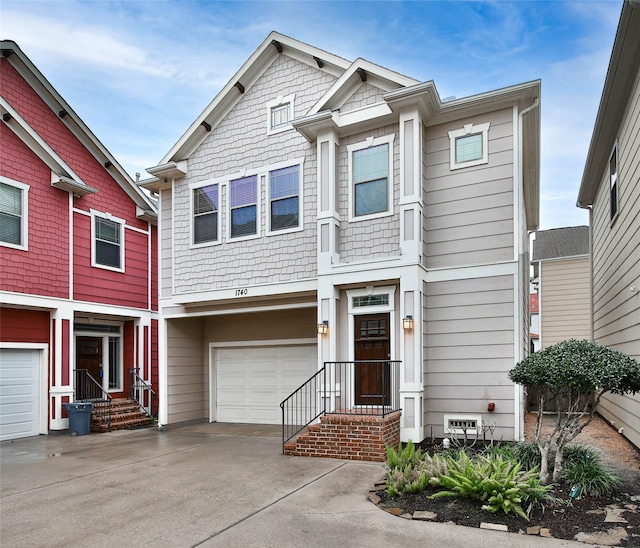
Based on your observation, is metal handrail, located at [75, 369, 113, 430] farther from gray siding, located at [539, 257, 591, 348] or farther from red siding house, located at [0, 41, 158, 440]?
gray siding, located at [539, 257, 591, 348]

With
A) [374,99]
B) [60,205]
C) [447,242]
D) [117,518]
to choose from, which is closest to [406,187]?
[447,242]

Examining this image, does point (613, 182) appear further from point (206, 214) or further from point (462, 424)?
point (206, 214)

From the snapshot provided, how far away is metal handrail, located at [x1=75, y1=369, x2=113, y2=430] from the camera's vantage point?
11898 mm

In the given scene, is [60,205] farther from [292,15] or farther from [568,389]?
[568,389]

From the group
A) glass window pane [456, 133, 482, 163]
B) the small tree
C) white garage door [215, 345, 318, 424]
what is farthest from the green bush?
white garage door [215, 345, 318, 424]

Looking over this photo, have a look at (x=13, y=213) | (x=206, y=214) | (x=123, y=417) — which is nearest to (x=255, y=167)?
(x=206, y=214)

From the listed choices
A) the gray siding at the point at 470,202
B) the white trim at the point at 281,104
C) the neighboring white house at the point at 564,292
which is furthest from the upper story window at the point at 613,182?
the neighboring white house at the point at 564,292

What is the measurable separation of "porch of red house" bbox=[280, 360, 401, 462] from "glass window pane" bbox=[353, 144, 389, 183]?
130 inches

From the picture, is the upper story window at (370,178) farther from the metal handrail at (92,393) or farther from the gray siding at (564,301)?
the gray siding at (564,301)

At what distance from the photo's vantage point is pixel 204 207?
11094mm

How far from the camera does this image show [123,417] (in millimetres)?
11977

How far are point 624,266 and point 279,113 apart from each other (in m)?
6.99

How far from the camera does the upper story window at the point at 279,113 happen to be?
1032 centimetres

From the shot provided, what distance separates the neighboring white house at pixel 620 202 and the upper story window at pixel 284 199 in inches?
215
